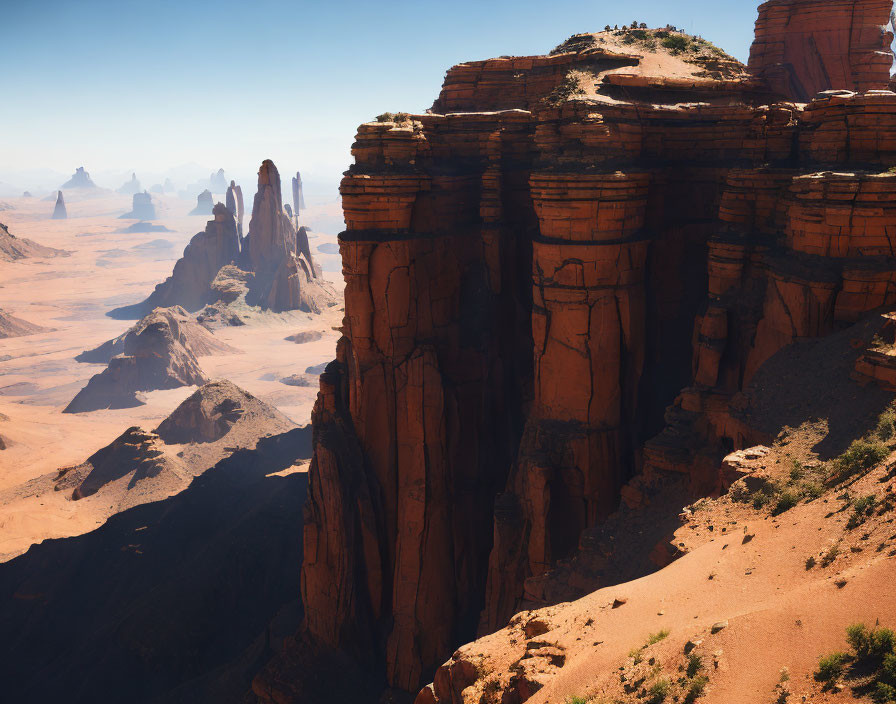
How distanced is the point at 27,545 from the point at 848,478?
5055 centimetres

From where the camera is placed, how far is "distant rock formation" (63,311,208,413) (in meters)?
86.9

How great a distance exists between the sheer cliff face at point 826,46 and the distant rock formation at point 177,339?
77231 millimetres

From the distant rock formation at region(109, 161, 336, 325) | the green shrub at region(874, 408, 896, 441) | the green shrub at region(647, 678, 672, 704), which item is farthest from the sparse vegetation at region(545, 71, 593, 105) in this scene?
the distant rock formation at region(109, 161, 336, 325)

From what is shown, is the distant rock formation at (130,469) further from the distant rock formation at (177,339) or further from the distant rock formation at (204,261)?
the distant rock formation at (204,261)

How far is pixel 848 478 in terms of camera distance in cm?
1117

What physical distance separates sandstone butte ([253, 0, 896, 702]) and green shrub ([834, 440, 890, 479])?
10.5 ft

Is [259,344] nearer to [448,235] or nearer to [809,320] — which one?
[448,235]

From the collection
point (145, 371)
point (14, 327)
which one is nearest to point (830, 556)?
point (145, 371)

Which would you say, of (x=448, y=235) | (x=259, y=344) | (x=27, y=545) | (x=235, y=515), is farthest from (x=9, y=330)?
(x=448, y=235)

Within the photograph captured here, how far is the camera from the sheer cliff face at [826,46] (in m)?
36.4

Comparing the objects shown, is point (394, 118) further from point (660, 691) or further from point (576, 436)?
point (660, 691)

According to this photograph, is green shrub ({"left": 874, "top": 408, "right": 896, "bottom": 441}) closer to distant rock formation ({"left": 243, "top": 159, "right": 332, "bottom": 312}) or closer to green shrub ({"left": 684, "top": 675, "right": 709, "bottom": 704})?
green shrub ({"left": 684, "top": 675, "right": 709, "bottom": 704})

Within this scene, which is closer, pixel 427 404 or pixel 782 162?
pixel 782 162

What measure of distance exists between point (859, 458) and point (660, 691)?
5766 mm
